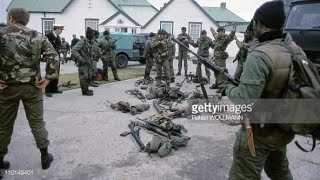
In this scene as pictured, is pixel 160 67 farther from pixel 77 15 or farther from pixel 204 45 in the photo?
pixel 77 15

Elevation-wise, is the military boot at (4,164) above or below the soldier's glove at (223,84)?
below

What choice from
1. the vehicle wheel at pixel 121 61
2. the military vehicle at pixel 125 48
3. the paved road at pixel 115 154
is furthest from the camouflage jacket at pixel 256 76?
the vehicle wheel at pixel 121 61

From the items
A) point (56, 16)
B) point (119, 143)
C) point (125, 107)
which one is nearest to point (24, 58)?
point (119, 143)

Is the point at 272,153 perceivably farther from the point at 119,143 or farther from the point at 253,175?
the point at 119,143

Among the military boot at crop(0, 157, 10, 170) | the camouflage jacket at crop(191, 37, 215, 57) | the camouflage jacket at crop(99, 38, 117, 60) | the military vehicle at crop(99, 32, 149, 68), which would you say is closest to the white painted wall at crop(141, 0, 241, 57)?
the military vehicle at crop(99, 32, 149, 68)

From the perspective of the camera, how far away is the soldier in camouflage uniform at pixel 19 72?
3.84 metres

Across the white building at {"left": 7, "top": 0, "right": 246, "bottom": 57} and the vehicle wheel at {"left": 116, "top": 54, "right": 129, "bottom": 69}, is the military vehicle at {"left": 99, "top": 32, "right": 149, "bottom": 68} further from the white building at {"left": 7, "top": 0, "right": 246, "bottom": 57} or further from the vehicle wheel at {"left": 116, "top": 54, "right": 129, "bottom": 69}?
the white building at {"left": 7, "top": 0, "right": 246, "bottom": 57}

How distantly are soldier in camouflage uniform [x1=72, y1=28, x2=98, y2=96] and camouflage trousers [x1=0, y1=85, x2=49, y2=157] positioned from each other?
4.83 metres

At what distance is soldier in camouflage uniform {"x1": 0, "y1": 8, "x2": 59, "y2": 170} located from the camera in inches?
151

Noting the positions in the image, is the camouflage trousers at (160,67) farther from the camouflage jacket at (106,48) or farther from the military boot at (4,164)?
the military boot at (4,164)

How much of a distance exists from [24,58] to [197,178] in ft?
8.58

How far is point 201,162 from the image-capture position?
4484 millimetres

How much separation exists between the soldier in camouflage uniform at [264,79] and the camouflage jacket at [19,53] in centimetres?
252

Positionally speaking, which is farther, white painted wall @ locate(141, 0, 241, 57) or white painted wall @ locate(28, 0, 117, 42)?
white painted wall @ locate(141, 0, 241, 57)
